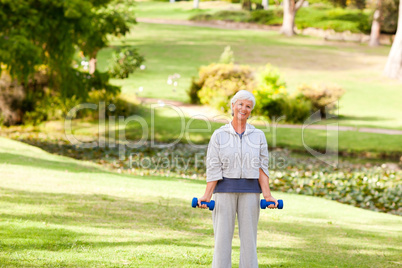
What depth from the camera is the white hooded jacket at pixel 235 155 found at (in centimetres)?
468

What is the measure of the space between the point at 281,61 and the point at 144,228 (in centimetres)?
3379

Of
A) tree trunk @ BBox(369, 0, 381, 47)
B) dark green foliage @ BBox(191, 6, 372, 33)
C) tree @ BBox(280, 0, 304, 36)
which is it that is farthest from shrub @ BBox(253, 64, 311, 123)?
dark green foliage @ BBox(191, 6, 372, 33)

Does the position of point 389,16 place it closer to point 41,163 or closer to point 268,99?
point 268,99

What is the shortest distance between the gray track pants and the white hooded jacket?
0.62 ft

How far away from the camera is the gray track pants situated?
4.70 meters

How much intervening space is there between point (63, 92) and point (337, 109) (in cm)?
1267

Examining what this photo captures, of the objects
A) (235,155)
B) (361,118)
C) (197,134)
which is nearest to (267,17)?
(361,118)

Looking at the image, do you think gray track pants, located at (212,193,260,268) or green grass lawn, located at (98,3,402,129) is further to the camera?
green grass lawn, located at (98,3,402,129)

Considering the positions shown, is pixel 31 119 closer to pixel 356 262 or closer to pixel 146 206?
pixel 146 206

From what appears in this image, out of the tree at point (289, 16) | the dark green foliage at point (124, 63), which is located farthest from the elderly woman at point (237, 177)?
the tree at point (289, 16)

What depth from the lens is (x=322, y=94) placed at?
79.8 ft

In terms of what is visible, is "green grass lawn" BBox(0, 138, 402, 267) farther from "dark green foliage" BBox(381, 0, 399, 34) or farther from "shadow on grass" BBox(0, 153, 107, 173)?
"dark green foliage" BBox(381, 0, 399, 34)

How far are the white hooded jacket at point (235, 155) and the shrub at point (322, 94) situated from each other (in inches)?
781

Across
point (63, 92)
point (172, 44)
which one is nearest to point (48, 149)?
point (63, 92)
